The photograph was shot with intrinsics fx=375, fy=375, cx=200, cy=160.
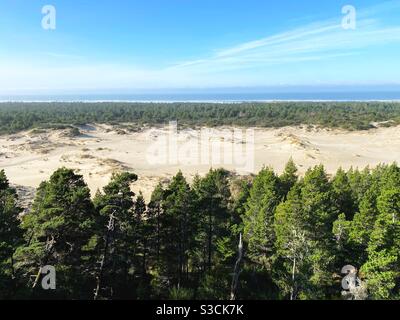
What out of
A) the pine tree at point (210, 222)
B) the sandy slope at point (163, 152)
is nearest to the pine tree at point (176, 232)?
the pine tree at point (210, 222)

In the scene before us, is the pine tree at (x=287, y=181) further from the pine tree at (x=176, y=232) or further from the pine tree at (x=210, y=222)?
the pine tree at (x=176, y=232)

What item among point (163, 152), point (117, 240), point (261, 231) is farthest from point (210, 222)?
point (163, 152)

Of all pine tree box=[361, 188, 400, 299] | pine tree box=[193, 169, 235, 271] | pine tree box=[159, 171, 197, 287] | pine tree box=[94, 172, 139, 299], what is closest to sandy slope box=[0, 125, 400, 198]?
pine tree box=[193, 169, 235, 271]

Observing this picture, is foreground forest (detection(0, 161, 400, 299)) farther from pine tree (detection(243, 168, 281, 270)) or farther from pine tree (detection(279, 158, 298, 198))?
pine tree (detection(279, 158, 298, 198))

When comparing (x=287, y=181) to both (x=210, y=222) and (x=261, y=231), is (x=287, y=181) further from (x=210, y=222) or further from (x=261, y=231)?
(x=210, y=222)
